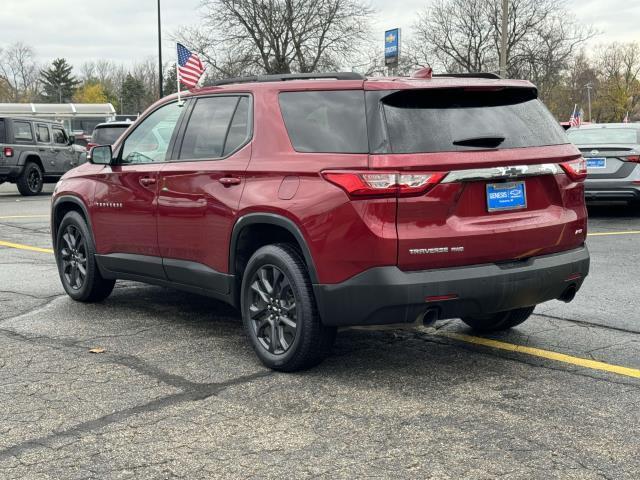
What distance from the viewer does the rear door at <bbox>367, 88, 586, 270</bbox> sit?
4195mm

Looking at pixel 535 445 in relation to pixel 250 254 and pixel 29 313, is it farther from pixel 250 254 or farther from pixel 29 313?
pixel 29 313

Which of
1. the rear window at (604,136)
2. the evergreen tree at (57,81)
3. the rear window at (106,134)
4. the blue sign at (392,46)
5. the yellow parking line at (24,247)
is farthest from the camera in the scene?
the evergreen tree at (57,81)

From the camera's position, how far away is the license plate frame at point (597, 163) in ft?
42.7

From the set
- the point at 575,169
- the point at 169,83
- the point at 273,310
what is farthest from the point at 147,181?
the point at 169,83

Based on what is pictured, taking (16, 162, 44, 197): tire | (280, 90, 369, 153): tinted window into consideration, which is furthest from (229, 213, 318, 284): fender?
(16, 162, 44, 197): tire

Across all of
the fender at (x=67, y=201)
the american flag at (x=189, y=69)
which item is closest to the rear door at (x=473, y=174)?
the fender at (x=67, y=201)

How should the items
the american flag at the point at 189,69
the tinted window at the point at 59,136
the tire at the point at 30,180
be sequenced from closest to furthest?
the tire at the point at 30,180 < the american flag at the point at 189,69 < the tinted window at the point at 59,136

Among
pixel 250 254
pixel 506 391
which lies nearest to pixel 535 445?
pixel 506 391

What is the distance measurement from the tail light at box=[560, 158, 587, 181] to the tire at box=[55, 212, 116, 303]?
12.5 feet

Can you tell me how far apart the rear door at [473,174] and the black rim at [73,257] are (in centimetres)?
343

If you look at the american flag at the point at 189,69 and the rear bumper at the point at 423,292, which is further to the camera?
the american flag at the point at 189,69

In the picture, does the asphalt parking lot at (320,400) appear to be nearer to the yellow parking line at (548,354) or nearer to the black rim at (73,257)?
the yellow parking line at (548,354)

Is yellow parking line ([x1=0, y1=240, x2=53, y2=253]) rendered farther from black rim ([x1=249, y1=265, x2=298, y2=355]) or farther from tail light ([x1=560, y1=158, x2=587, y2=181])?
tail light ([x1=560, y1=158, x2=587, y2=181])

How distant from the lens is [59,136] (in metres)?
21.9
